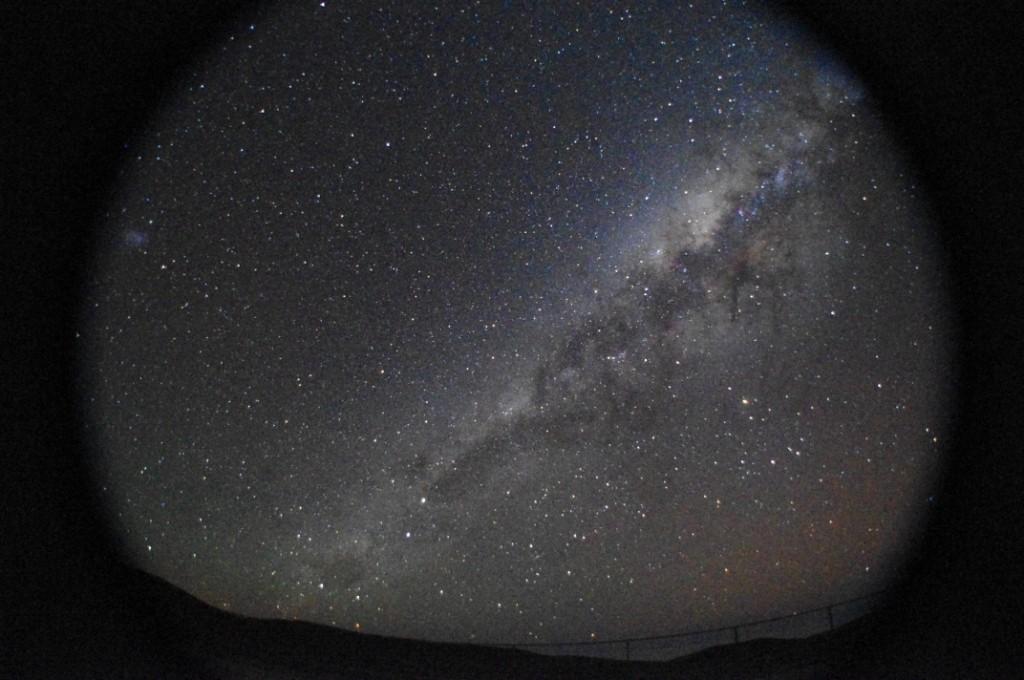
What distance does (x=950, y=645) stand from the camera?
1.76 m

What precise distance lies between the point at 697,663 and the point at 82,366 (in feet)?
6.32

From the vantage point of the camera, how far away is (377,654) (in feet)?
6.74

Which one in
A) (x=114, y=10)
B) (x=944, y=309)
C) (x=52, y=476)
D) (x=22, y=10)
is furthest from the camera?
(x=944, y=309)

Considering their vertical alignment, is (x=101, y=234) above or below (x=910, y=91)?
below

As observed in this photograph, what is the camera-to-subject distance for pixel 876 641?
2.00m

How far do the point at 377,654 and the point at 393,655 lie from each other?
47 millimetres

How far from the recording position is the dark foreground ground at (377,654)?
1.94m

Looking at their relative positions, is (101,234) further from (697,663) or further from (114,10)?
(697,663)

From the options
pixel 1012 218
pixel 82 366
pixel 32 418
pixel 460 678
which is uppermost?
pixel 1012 218

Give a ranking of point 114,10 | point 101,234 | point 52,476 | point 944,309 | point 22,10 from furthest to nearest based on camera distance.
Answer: point 944,309, point 101,234, point 52,476, point 114,10, point 22,10

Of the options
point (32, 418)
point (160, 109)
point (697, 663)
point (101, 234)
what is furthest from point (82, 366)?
point (697, 663)

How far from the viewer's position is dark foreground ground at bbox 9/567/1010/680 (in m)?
1.94

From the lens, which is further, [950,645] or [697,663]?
[697,663]

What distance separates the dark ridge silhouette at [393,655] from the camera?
2.00 metres
